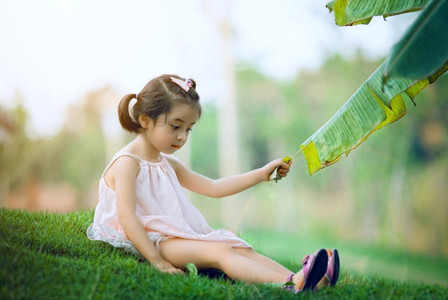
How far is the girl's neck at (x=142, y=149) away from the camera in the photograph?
2285mm

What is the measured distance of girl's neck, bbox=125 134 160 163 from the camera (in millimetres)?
2285

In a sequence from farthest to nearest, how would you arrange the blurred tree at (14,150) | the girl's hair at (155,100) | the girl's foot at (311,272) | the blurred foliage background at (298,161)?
the blurred tree at (14,150), the blurred foliage background at (298,161), the girl's hair at (155,100), the girl's foot at (311,272)

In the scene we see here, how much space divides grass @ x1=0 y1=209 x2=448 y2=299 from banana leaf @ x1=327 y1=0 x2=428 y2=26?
40.9 inches

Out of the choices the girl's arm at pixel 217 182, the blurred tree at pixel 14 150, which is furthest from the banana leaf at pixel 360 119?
the blurred tree at pixel 14 150

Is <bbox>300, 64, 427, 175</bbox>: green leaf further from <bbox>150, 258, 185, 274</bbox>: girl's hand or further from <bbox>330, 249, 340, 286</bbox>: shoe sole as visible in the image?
<bbox>150, 258, 185, 274</bbox>: girl's hand

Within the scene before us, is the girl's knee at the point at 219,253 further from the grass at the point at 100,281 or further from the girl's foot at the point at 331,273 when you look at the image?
the girl's foot at the point at 331,273

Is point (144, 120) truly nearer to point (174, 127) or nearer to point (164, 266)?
point (174, 127)

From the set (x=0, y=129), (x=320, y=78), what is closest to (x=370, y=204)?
(x=320, y=78)

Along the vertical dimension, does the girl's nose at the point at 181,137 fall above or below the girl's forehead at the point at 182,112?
below

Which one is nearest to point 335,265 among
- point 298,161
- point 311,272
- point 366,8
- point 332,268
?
point 332,268

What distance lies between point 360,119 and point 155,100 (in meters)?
0.84

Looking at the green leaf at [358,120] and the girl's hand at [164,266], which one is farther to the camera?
the green leaf at [358,120]

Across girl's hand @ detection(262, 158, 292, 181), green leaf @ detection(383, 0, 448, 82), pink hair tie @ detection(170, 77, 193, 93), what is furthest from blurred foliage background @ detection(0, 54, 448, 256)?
green leaf @ detection(383, 0, 448, 82)

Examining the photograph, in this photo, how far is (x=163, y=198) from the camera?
2273mm
